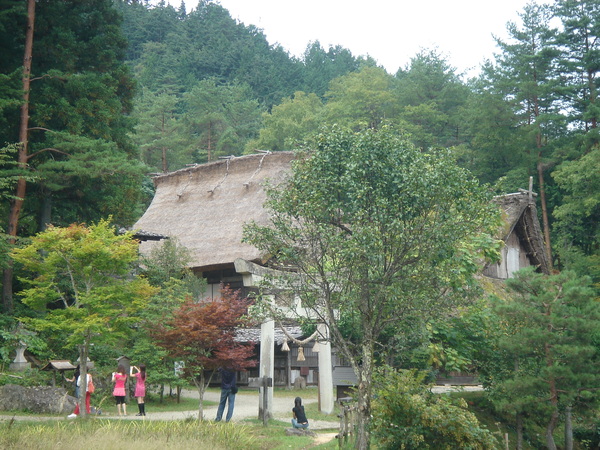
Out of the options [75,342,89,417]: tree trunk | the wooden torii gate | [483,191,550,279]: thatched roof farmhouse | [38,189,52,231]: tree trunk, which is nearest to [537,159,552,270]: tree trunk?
[483,191,550,279]: thatched roof farmhouse

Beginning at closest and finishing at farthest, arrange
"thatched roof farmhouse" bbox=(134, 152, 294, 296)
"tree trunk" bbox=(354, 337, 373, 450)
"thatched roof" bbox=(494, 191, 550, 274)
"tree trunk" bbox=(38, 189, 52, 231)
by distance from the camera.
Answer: "tree trunk" bbox=(354, 337, 373, 450), "tree trunk" bbox=(38, 189, 52, 231), "thatched roof" bbox=(494, 191, 550, 274), "thatched roof farmhouse" bbox=(134, 152, 294, 296)

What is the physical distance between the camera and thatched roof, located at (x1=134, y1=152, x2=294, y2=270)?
26641mm

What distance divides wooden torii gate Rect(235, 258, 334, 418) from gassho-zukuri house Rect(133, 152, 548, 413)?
0.11 feet

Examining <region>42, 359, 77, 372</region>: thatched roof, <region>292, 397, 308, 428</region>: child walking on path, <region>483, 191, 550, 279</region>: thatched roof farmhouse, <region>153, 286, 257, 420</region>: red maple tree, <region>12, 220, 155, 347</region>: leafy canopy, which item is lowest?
<region>292, 397, 308, 428</region>: child walking on path

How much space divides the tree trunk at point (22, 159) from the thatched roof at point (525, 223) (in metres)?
16.0

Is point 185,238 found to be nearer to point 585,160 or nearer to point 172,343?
point 172,343

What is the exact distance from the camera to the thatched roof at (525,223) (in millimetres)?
24500

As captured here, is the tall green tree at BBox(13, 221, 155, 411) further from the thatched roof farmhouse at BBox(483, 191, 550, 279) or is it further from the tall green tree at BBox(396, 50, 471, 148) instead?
the tall green tree at BBox(396, 50, 471, 148)

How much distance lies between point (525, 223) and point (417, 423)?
15.8 metres

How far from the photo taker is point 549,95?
3338 centimetres

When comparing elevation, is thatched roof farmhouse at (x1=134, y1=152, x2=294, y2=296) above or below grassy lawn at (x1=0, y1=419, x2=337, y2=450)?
above

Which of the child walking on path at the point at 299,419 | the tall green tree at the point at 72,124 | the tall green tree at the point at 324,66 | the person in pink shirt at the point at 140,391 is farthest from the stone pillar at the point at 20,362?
the tall green tree at the point at 324,66

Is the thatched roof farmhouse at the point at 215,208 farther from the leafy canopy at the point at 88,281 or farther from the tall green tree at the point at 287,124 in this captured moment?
the leafy canopy at the point at 88,281

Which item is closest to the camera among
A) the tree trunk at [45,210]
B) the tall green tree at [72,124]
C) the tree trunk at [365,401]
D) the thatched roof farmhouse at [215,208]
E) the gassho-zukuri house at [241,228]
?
the tree trunk at [365,401]
